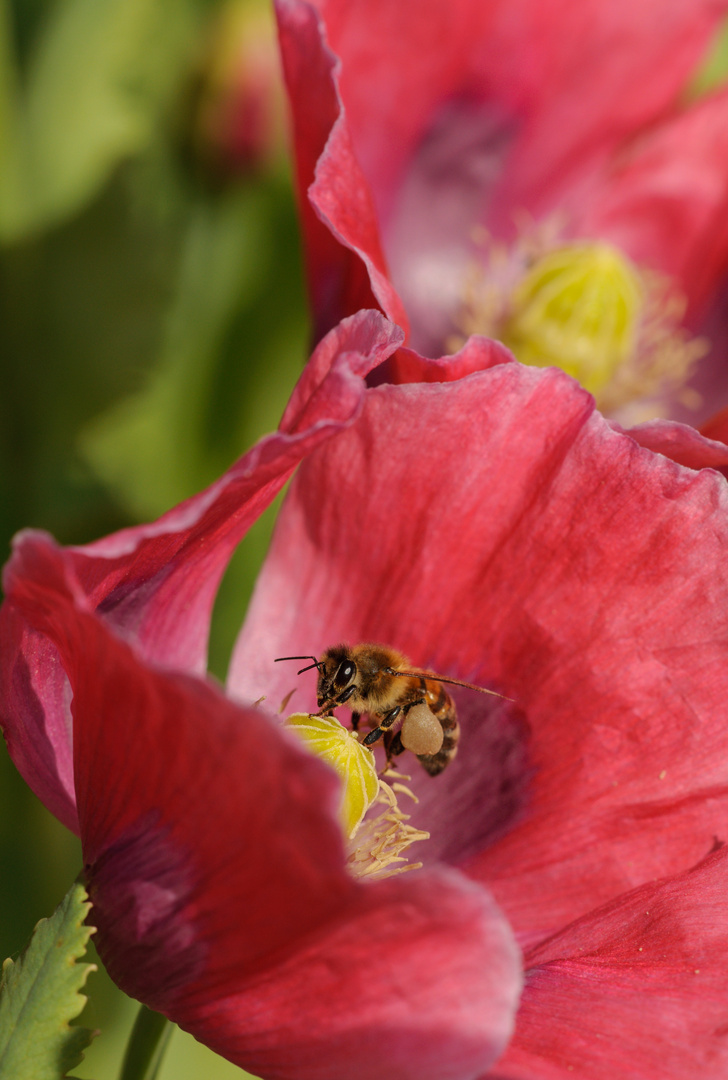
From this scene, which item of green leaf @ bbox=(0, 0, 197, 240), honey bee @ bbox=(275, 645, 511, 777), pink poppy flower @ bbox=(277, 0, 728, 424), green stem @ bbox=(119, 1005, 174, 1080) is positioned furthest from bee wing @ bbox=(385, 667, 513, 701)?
green leaf @ bbox=(0, 0, 197, 240)

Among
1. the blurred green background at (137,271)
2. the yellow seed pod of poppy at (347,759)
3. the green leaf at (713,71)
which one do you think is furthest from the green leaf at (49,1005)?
the green leaf at (713,71)

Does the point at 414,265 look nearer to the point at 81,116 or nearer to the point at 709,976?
the point at 81,116

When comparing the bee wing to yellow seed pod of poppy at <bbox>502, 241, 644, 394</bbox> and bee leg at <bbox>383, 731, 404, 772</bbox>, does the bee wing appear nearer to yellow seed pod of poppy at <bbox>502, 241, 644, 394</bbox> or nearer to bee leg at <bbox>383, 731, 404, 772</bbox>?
bee leg at <bbox>383, 731, 404, 772</bbox>

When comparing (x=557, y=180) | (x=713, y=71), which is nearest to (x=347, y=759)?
(x=557, y=180)

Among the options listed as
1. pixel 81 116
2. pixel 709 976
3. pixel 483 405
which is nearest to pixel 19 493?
pixel 81 116

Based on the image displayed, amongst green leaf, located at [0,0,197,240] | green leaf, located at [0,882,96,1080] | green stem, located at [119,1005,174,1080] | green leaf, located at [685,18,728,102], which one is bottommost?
green stem, located at [119,1005,174,1080]

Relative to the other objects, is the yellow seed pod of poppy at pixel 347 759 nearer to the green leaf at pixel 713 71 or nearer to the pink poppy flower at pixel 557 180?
the pink poppy flower at pixel 557 180

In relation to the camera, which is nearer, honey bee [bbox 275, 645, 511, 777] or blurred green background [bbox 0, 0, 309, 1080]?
honey bee [bbox 275, 645, 511, 777]
